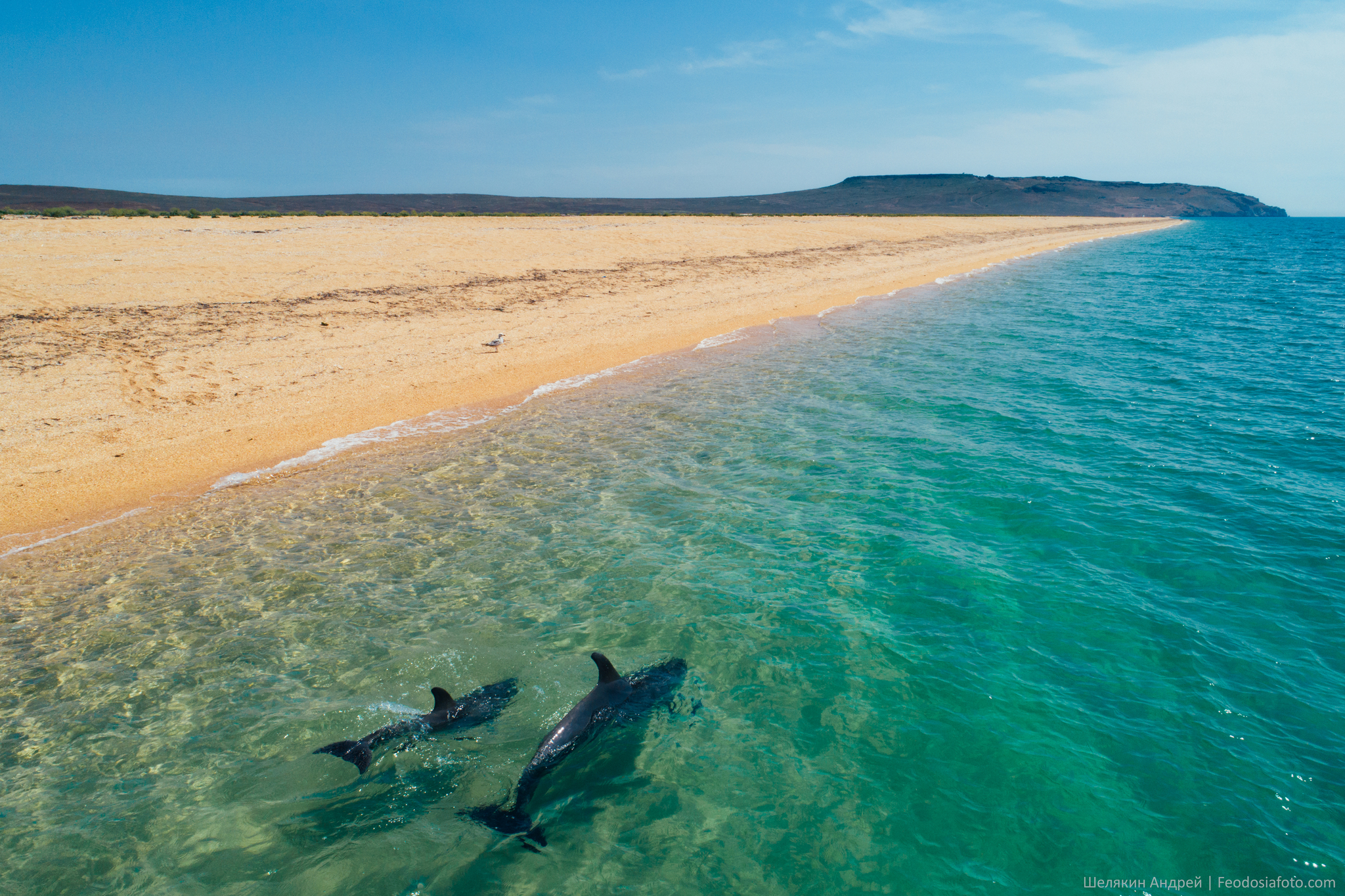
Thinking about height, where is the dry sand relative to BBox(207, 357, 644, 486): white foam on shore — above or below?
above

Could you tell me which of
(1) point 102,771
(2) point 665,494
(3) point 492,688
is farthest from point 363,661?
(2) point 665,494

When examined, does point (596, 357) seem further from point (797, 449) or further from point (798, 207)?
point (798, 207)

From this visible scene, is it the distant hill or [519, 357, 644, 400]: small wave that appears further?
the distant hill

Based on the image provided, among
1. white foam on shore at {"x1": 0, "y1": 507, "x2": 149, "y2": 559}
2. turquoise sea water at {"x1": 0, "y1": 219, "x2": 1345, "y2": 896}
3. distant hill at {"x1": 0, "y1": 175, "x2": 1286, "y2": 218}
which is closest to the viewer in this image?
turquoise sea water at {"x1": 0, "y1": 219, "x2": 1345, "y2": 896}

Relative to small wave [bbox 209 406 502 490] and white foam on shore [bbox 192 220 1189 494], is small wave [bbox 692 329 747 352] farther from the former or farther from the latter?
small wave [bbox 209 406 502 490]

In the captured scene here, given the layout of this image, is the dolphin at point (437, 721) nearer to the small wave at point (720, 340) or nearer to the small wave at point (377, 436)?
the small wave at point (377, 436)

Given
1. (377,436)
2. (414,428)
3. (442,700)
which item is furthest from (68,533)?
(442,700)

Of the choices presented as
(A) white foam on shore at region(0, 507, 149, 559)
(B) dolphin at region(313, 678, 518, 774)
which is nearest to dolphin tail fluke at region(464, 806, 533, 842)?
(B) dolphin at region(313, 678, 518, 774)
